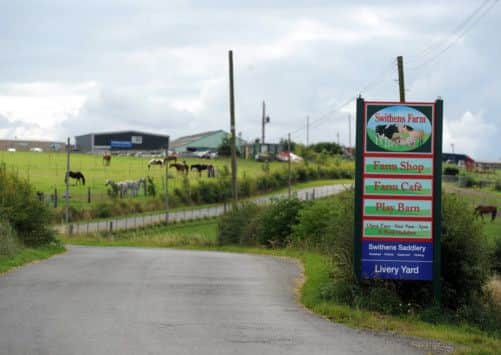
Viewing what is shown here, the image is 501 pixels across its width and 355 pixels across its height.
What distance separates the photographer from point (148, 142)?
134 m

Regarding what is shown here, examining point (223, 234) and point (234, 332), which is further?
point (223, 234)

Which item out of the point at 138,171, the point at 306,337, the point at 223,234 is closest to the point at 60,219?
the point at 223,234

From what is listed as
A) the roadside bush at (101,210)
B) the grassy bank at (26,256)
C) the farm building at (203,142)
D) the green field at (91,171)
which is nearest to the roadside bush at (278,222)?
the grassy bank at (26,256)

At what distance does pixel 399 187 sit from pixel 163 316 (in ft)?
14.9

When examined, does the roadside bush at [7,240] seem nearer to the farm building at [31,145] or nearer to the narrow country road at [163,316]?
the narrow country road at [163,316]

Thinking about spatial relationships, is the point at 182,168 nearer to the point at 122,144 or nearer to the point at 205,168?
the point at 205,168

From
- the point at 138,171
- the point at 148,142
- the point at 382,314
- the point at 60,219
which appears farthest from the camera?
the point at 148,142

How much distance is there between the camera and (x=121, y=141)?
131m

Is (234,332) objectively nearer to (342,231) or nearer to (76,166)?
(342,231)

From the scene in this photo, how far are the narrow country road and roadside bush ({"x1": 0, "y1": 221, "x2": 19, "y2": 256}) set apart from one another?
245cm

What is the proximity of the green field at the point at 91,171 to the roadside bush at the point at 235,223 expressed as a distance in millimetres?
25042

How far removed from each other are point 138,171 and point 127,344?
3026 inches

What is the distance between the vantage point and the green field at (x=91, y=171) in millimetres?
71312

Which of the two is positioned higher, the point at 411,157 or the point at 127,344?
the point at 411,157
